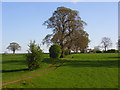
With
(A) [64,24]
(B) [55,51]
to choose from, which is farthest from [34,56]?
(A) [64,24]

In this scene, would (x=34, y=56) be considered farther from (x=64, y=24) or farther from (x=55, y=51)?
(x=64, y=24)

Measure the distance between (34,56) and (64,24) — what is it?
24.5 m

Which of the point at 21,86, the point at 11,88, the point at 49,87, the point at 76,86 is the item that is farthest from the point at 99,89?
the point at 11,88

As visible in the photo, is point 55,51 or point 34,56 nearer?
point 34,56

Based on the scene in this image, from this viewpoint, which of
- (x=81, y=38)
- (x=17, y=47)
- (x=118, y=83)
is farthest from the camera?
(x=17, y=47)

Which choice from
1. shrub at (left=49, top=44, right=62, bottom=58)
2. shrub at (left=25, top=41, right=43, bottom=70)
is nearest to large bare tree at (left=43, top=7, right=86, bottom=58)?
shrub at (left=49, top=44, right=62, bottom=58)

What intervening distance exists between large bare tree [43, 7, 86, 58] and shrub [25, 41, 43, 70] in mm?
19764

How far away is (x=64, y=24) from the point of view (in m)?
45.7

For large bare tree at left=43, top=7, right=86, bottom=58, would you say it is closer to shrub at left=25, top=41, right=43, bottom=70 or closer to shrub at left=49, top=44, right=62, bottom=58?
shrub at left=49, top=44, right=62, bottom=58

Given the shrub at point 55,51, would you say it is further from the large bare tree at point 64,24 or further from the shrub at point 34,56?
the shrub at point 34,56

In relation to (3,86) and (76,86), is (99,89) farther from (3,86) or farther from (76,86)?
(3,86)

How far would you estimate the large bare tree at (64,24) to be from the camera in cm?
4522

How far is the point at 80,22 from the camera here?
45.6 metres

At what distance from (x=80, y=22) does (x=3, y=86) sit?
36139 millimetres
